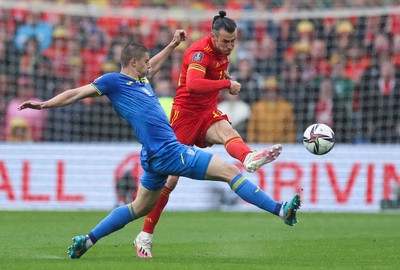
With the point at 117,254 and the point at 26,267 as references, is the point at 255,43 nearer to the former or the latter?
the point at 117,254

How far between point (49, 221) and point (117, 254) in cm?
469

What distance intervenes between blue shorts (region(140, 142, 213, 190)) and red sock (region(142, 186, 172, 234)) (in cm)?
109

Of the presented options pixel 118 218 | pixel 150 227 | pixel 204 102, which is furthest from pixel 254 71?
pixel 118 218

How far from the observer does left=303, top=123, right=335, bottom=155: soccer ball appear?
34.5 ft

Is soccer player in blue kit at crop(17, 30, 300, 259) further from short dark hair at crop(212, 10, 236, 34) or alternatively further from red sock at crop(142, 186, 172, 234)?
short dark hair at crop(212, 10, 236, 34)

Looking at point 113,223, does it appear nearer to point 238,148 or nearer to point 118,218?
point 118,218

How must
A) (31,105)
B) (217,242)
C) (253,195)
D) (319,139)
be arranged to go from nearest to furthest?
(31,105)
(253,195)
(319,139)
(217,242)

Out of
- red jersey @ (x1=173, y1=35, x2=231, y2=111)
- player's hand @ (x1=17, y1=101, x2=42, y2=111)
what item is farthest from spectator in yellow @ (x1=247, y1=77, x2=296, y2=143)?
player's hand @ (x1=17, y1=101, x2=42, y2=111)

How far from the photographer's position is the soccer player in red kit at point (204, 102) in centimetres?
1043

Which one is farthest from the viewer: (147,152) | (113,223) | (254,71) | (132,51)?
(254,71)

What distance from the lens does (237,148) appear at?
10367 millimetres

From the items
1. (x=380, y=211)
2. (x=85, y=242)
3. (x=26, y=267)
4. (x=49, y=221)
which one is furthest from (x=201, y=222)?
(x=26, y=267)

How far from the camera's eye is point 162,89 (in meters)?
19.4

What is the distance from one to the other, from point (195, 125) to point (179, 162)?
171 cm
